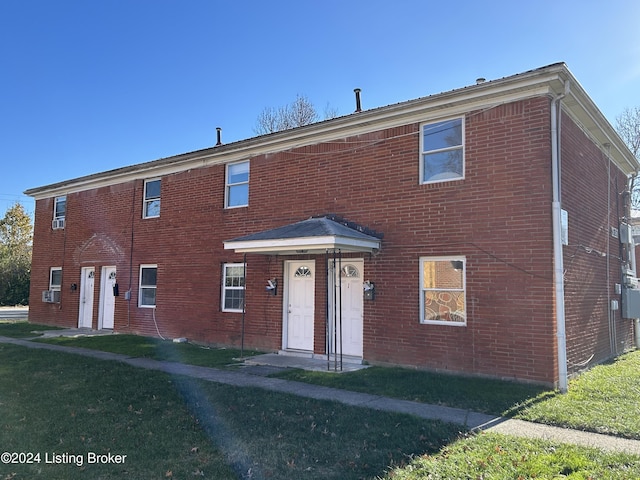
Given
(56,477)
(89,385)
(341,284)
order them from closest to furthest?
1. (56,477)
2. (89,385)
3. (341,284)

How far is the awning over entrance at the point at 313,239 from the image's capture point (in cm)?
927

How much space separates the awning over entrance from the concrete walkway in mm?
2609

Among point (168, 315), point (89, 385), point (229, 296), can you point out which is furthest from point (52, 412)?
point (168, 315)

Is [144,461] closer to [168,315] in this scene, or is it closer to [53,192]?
[168,315]

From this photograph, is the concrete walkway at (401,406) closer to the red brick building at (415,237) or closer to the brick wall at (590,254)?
the red brick building at (415,237)

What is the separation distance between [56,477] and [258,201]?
28.8 feet

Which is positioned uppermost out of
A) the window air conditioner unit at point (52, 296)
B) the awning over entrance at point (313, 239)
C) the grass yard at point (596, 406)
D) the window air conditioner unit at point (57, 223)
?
the window air conditioner unit at point (57, 223)

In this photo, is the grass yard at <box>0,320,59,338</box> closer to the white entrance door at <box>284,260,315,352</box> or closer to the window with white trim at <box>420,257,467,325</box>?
the white entrance door at <box>284,260,315,352</box>

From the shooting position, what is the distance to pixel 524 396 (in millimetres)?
7332

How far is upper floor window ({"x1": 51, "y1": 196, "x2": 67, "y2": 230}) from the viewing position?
18.7 m

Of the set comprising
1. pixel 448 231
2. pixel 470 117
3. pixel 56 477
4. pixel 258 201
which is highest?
pixel 470 117

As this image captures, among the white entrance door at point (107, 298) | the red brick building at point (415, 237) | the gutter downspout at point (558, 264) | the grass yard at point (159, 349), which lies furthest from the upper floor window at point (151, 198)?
the gutter downspout at point (558, 264)

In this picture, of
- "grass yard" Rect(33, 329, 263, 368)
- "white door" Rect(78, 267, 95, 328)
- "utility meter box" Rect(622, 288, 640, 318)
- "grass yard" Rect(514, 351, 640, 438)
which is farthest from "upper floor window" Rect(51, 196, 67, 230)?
"utility meter box" Rect(622, 288, 640, 318)

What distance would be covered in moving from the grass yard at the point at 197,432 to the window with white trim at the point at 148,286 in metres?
6.74
